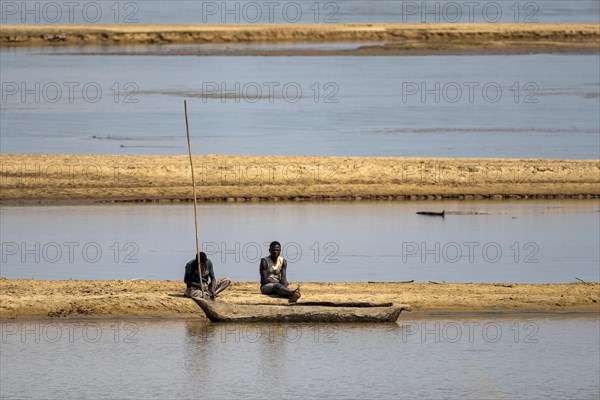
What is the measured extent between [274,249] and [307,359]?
5.94ft

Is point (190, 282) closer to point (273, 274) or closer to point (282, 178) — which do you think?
point (273, 274)

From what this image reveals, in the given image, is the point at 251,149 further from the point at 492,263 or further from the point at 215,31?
the point at 215,31

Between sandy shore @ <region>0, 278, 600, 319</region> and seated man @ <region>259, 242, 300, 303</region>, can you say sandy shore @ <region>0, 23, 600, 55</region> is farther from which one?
seated man @ <region>259, 242, 300, 303</region>

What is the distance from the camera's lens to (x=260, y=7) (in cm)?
10856

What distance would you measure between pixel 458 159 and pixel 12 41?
45752 mm

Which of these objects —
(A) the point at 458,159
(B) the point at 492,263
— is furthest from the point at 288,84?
(B) the point at 492,263

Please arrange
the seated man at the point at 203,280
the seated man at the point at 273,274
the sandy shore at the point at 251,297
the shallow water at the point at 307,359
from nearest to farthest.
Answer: the shallow water at the point at 307,359
the seated man at the point at 273,274
the seated man at the point at 203,280
the sandy shore at the point at 251,297

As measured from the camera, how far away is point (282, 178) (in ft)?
107

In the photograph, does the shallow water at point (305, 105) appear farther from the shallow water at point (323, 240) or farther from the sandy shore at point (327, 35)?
the shallow water at point (323, 240)

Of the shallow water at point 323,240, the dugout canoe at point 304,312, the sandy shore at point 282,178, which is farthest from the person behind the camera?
the sandy shore at point 282,178

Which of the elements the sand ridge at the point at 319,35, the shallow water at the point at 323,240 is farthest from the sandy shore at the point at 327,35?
the shallow water at the point at 323,240

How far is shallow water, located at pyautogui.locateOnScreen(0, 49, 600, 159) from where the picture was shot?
39938 mm

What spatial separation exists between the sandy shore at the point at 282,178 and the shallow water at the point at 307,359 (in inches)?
434

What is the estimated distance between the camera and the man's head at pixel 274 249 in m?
19.9
